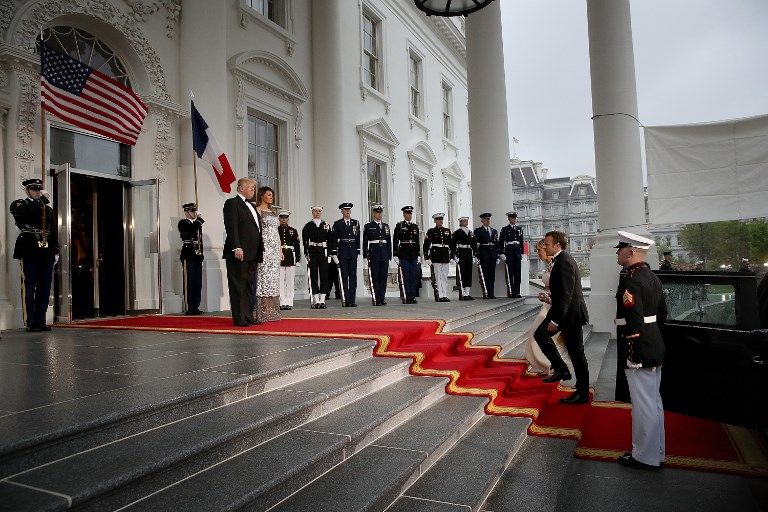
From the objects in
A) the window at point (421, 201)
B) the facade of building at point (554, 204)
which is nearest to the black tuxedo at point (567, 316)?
the window at point (421, 201)

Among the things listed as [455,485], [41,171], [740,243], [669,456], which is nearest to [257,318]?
[41,171]

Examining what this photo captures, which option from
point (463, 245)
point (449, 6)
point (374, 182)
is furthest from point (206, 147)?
point (374, 182)

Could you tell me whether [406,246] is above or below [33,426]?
above

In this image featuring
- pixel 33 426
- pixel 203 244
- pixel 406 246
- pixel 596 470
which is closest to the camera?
pixel 33 426

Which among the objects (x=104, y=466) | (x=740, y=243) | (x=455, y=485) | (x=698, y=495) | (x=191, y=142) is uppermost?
(x=191, y=142)

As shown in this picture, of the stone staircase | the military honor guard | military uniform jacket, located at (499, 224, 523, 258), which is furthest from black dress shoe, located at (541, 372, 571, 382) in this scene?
military uniform jacket, located at (499, 224, 523, 258)

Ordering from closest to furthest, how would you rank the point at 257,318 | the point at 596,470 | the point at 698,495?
the point at 698,495 → the point at 596,470 → the point at 257,318

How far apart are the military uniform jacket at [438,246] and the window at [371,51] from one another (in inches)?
267

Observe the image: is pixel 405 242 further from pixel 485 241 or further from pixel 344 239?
pixel 485 241

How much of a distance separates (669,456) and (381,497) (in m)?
2.81

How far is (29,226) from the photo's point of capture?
661 centimetres

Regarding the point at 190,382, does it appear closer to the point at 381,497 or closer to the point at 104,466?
the point at 104,466

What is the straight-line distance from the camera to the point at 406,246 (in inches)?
421

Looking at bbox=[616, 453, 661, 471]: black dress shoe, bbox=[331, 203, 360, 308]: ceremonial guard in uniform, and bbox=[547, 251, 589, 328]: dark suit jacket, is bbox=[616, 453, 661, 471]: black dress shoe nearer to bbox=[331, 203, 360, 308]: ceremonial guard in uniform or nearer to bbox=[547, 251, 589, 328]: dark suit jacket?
bbox=[547, 251, 589, 328]: dark suit jacket
